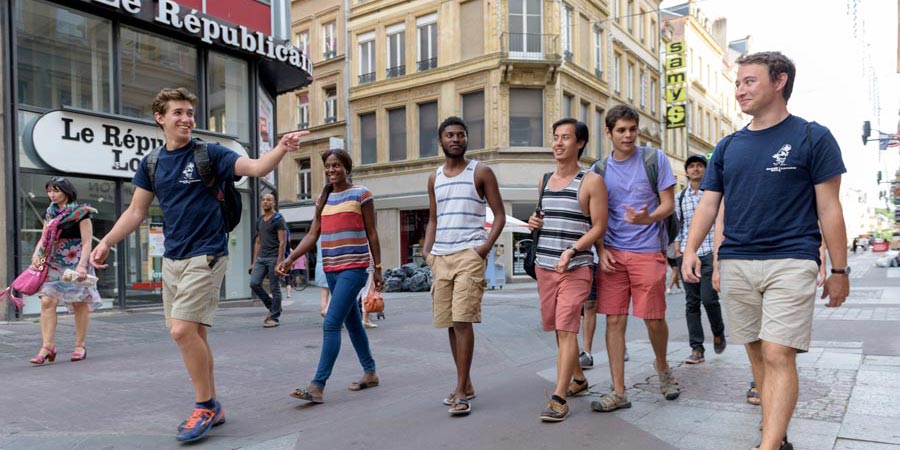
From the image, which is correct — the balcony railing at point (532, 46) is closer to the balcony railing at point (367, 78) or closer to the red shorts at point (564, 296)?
the balcony railing at point (367, 78)

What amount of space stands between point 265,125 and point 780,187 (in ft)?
47.9

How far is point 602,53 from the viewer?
96.3 ft

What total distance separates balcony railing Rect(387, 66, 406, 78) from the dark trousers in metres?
22.6

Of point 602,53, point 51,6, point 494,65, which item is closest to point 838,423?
point 51,6

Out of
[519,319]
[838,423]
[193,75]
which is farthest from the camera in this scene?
[193,75]

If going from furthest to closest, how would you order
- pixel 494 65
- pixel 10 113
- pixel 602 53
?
pixel 602 53 < pixel 494 65 < pixel 10 113

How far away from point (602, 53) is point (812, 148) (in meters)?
27.6

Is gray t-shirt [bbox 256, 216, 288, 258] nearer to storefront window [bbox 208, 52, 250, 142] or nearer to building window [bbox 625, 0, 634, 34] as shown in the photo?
storefront window [bbox 208, 52, 250, 142]

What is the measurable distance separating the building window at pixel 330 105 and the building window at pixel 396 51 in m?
3.21

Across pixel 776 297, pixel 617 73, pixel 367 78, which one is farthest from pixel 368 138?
pixel 776 297

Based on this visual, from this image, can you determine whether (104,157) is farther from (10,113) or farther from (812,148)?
(812,148)

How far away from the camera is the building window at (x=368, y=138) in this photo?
28.3 metres

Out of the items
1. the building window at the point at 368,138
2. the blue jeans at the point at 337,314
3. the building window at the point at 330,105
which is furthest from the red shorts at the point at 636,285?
the building window at the point at 330,105

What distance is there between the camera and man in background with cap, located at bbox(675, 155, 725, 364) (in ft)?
19.1
